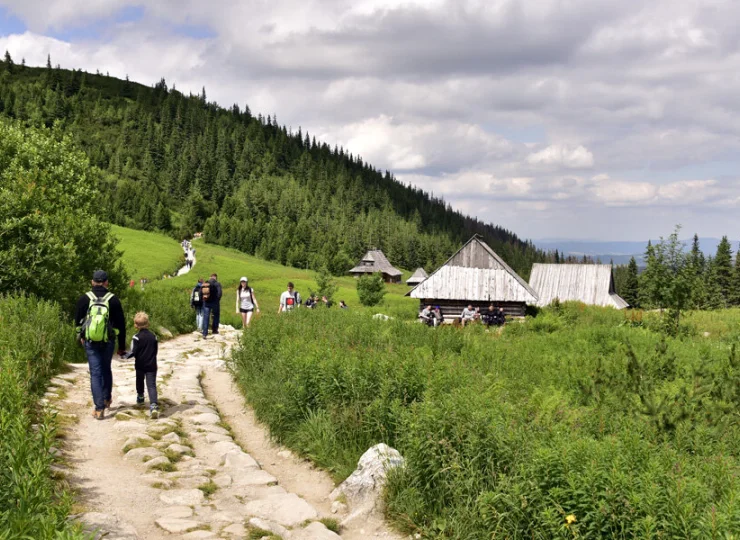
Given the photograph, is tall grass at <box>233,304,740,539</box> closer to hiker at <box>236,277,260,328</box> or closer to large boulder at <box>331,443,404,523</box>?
large boulder at <box>331,443,404,523</box>

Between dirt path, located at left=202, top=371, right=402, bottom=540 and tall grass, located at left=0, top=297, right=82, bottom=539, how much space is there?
2.57 meters

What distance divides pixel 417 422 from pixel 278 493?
1.84 meters

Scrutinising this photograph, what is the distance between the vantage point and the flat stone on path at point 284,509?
5625mm

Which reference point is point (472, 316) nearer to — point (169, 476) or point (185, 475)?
point (185, 475)

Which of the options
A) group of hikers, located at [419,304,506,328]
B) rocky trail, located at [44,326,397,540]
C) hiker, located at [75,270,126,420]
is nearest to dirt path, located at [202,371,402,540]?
rocky trail, located at [44,326,397,540]

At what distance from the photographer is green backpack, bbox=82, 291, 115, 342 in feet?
27.4

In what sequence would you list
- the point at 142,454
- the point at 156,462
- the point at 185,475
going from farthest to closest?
the point at 142,454
the point at 156,462
the point at 185,475

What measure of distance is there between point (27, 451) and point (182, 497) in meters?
1.73

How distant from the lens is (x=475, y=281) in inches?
1442

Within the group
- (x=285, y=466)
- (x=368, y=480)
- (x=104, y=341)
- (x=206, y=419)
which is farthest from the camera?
(x=206, y=419)

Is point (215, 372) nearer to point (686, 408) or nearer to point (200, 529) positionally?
point (200, 529)

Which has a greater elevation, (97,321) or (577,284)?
(577,284)

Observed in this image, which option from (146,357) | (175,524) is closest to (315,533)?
(175,524)

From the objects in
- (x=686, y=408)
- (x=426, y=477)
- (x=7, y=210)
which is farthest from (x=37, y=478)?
(x=7, y=210)
